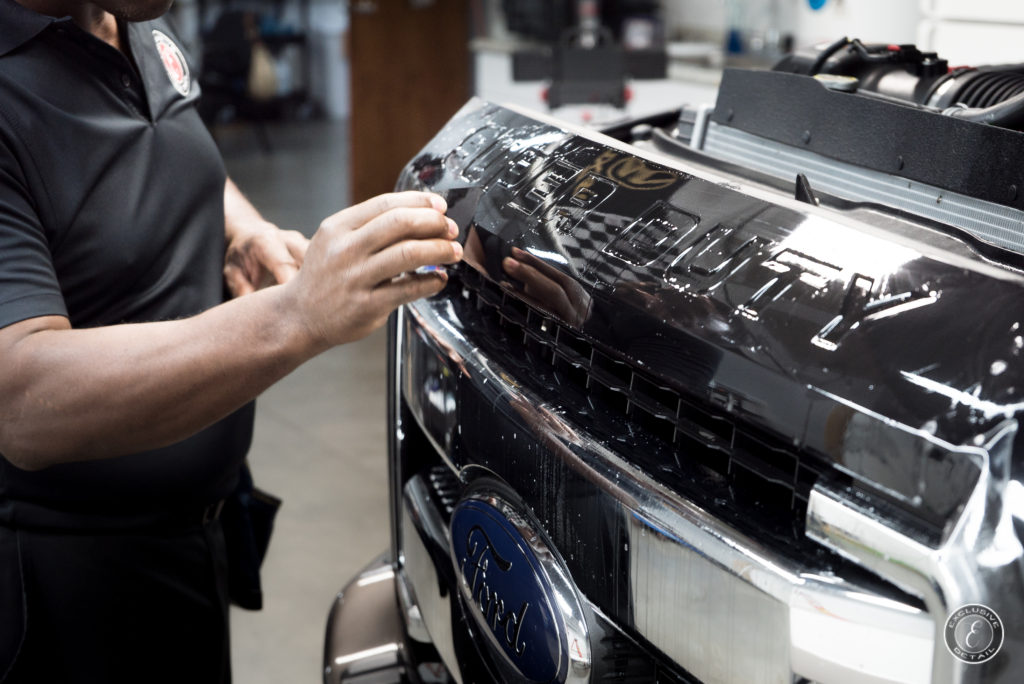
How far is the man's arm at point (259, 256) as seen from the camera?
3.63 ft

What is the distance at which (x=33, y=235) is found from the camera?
0.77 m

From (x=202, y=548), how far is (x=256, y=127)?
686cm

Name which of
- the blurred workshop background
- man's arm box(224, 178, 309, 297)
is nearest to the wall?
the blurred workshop background

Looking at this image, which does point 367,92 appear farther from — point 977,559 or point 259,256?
point 977,559

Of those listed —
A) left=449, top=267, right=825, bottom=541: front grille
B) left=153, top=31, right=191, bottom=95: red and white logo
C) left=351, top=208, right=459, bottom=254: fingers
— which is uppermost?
left=153, top=31, right=191, bottom=95: red and white logo

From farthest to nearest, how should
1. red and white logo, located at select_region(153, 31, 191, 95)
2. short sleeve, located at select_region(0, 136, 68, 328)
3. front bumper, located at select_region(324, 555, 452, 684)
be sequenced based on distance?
red and white logo, located at select_region(153, 31, 191, 95)
front bumper, located at select_region(324, 555, 452, 684)
short sleeve, located at select_region(0, 136, 68, 328)

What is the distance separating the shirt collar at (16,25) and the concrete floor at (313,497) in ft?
4.21


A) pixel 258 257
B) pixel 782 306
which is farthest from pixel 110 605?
pixel 782 306

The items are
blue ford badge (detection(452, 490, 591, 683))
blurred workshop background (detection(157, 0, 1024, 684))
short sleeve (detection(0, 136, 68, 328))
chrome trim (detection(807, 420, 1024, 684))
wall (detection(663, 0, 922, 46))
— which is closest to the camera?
chrome trim (detection(807, 420, 1024, 684))

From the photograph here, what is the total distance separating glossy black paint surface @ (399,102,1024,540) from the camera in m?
0.42

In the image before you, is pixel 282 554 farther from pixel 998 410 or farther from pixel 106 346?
pixel 998 410

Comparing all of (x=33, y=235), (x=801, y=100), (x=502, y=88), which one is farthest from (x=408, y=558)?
(x=502, y=88)

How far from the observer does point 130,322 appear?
3.11ft

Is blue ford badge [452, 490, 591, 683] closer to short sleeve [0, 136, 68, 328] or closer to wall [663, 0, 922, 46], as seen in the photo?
short sleeve [0, 136, 68, 328]
